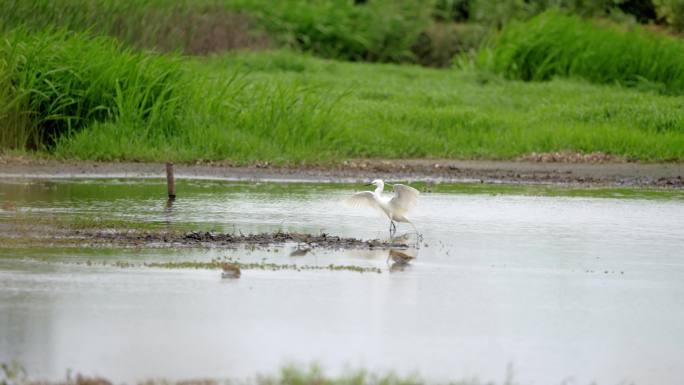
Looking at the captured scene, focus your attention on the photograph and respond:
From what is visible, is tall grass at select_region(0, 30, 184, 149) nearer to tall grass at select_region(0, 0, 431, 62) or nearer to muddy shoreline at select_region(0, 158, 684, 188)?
muddy shoreline at select_region(0, 158, 684, 188)

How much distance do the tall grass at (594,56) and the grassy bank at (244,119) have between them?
2.40m

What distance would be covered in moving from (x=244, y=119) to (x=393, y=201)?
21.2 feet

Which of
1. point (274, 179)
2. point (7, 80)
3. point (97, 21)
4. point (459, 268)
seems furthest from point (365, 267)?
point (97, 21)

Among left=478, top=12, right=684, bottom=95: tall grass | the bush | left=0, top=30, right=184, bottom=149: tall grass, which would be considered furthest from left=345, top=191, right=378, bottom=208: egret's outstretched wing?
the bush

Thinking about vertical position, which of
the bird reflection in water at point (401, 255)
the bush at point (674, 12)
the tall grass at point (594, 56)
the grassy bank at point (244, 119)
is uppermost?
the bush at point (674, 12)

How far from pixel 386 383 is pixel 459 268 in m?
4.44

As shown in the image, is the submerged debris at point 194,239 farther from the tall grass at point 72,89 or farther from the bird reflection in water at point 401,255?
the tall grass at point 72,89

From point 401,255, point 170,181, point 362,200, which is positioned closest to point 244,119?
point 170,181

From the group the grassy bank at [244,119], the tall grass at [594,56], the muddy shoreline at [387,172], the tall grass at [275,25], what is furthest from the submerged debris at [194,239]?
the tall grass at [594,56]

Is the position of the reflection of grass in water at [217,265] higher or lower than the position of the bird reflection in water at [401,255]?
lower

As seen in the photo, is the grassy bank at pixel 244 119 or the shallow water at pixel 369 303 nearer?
the shallow water at pixel 369 303

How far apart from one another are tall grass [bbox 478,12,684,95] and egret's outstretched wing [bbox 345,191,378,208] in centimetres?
1245

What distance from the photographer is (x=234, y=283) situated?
1089 centimetres

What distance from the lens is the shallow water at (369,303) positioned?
8.66 metres
